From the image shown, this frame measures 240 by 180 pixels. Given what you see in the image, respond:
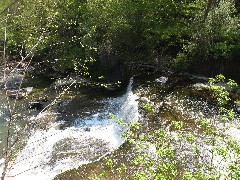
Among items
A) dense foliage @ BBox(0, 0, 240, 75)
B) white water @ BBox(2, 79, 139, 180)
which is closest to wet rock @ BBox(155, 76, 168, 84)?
dense foliage @ BBox(0, 0, 240, 75)

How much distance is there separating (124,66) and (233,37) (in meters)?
7.39

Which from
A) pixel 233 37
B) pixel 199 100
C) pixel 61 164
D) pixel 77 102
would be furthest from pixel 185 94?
pixel 61 164

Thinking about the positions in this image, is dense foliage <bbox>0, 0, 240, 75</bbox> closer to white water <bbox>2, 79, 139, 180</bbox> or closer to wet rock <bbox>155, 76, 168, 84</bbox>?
wet rock <bbox>155, 76, 168, 84</bbox>

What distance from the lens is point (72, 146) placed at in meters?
14.7

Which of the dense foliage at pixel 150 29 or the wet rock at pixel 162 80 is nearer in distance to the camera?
the dense foliage at pixel 150 29

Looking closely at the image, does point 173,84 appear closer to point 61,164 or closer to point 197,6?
point 197,6

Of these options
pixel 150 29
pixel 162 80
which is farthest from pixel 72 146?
pixel 150 29

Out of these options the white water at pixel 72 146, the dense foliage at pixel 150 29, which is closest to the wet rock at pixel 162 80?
the dense foliage at pixel 150 29

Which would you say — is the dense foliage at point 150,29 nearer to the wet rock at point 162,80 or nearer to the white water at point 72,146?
the wet rock at point 162,80

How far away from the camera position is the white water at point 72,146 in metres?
12.9

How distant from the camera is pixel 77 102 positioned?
20094mm

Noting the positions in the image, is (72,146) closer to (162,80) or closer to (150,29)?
(162,80)

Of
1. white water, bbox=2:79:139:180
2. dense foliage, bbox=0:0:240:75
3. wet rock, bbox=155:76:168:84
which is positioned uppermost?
dense foliage, bbox=0:0:240:75

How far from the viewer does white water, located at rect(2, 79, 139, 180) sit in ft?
42.5
